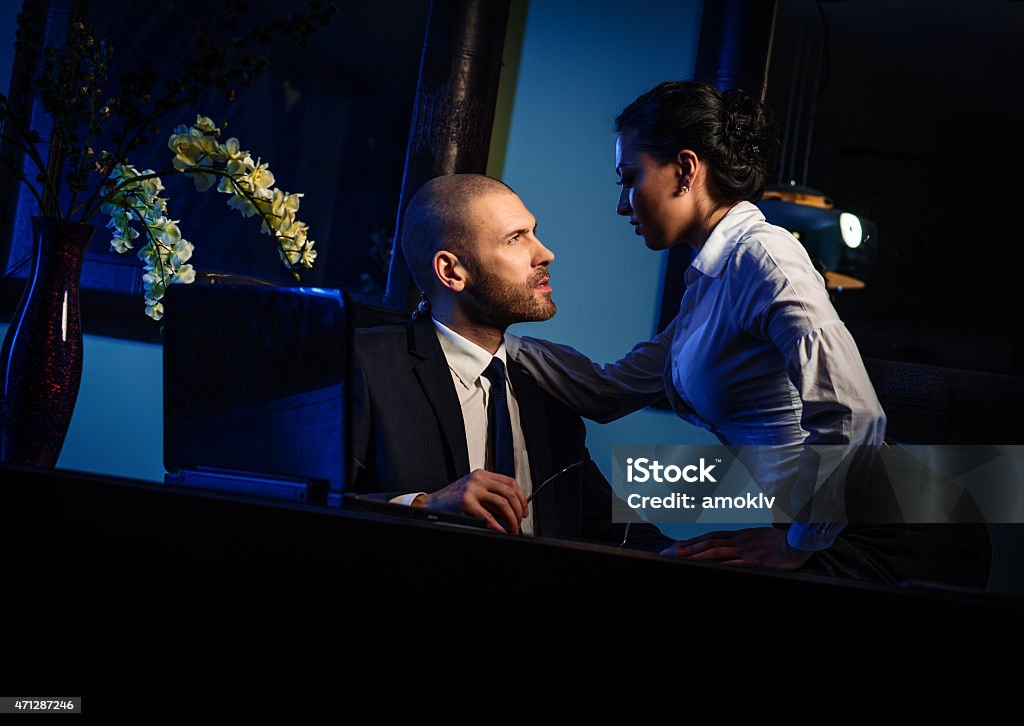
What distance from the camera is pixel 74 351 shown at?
5.56 feet

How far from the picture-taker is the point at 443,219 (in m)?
2.18

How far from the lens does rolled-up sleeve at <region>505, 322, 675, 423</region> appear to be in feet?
7.14

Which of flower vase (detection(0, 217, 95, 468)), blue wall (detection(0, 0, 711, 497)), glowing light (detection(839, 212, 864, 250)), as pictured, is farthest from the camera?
glowing light (detection(839, 212, 864, 250))

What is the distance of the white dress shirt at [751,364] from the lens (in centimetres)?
148

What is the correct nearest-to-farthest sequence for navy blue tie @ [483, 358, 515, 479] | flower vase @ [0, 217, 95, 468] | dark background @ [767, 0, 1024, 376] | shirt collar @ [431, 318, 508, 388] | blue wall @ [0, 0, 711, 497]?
flower vase @ [0, 217, 95, 468], navy blue tie @ [483, 358, 515, 479], shirt collar @ [431, 318, 508, 388], blue wall @ [0, 0, 711, 497], dark background @ [767, 0, 1024, 376]

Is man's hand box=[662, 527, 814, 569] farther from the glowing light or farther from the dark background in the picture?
the dark background

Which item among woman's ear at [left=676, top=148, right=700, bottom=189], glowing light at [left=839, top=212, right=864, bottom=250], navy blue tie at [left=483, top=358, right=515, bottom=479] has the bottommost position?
navy blue tie at [left=483, top=358, right=515, bottom=479]

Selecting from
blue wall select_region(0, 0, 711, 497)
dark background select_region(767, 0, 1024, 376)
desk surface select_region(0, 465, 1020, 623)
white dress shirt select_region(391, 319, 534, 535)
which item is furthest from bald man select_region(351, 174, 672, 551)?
dark background select_region(767, 0, 1024, 376)

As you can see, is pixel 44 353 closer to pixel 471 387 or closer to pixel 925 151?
pixel 471 387

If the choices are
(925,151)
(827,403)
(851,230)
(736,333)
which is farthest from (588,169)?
(925,151)

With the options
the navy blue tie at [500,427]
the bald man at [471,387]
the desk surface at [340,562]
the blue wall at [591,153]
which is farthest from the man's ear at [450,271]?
the desk surface at [340,562]

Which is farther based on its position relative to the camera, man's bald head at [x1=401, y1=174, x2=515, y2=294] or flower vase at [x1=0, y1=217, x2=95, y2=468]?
man's bald head at [x1=401, y1=174, x2=515, y2=294]

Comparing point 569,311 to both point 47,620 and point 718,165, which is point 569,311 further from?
point 47,620

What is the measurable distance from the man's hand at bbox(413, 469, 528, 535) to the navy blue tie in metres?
0.46
